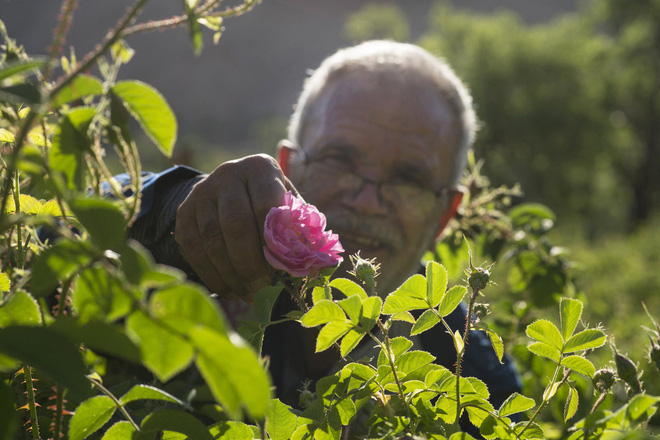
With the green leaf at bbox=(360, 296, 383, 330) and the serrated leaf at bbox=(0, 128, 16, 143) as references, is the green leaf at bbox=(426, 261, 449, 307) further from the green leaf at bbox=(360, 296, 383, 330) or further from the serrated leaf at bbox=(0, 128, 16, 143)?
the serrated leaf at bbox=(0, 128, 16, 143)

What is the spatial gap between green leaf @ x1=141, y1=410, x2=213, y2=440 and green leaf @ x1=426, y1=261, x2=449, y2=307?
0.88ft

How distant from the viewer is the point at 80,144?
44cm

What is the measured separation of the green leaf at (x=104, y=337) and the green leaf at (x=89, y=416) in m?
0.15

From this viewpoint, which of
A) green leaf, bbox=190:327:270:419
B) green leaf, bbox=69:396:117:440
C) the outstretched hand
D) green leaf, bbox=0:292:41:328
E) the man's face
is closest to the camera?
green leaf, bbox=190:327:270:419

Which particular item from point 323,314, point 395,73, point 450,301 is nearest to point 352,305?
point 323,314

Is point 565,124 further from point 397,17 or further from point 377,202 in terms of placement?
point 377,202

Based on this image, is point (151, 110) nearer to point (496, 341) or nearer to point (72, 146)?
point (72, 146)

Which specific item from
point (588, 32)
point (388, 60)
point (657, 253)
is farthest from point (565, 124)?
point (388, 60)

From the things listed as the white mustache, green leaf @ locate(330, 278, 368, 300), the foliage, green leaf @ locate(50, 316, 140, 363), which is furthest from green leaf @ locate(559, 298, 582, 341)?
the white mustache

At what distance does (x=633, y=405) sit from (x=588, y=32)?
21296 mm

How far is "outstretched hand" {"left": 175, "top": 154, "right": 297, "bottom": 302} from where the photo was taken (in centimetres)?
84

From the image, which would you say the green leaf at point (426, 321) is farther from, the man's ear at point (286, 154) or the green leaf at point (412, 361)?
the man's ear at point (286, 154)

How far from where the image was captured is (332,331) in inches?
23.1

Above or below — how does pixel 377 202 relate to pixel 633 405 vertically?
below
